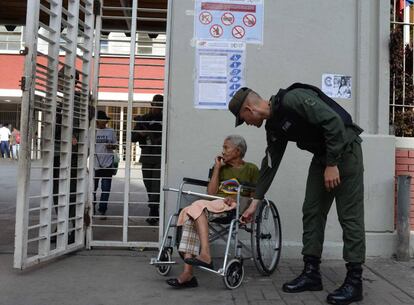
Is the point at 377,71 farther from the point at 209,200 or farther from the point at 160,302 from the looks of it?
the point at 160,302

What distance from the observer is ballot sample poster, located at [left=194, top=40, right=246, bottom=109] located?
5.41m

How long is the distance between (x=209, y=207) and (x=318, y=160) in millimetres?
1043

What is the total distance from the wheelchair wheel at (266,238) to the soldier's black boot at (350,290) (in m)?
0.82

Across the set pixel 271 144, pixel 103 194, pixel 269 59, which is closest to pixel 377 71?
pixel 269 59

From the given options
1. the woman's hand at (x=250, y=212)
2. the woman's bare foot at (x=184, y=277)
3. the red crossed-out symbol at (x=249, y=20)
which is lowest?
the woman's bare foot at (x=184, y=277)

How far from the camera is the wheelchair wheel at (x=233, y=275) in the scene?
4125mm

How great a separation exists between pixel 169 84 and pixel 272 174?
184cm

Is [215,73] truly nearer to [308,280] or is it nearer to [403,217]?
[308,280]

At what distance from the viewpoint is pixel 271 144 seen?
4.17m

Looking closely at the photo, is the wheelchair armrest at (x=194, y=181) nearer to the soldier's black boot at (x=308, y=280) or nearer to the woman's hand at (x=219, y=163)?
the woman's hand at (x=219, y=163)

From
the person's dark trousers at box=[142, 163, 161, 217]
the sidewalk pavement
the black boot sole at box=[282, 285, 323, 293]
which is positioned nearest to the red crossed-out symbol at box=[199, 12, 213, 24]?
the person's dark trousers at box=[142, 163, 161, 217]

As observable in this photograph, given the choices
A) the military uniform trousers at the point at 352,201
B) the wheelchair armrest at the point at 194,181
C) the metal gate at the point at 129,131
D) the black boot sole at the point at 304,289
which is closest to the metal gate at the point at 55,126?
the metal gate at the point at 129,131

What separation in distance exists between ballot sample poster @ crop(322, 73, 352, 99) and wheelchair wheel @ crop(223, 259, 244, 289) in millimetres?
2348

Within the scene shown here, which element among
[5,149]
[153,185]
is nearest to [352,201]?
[153,185]
